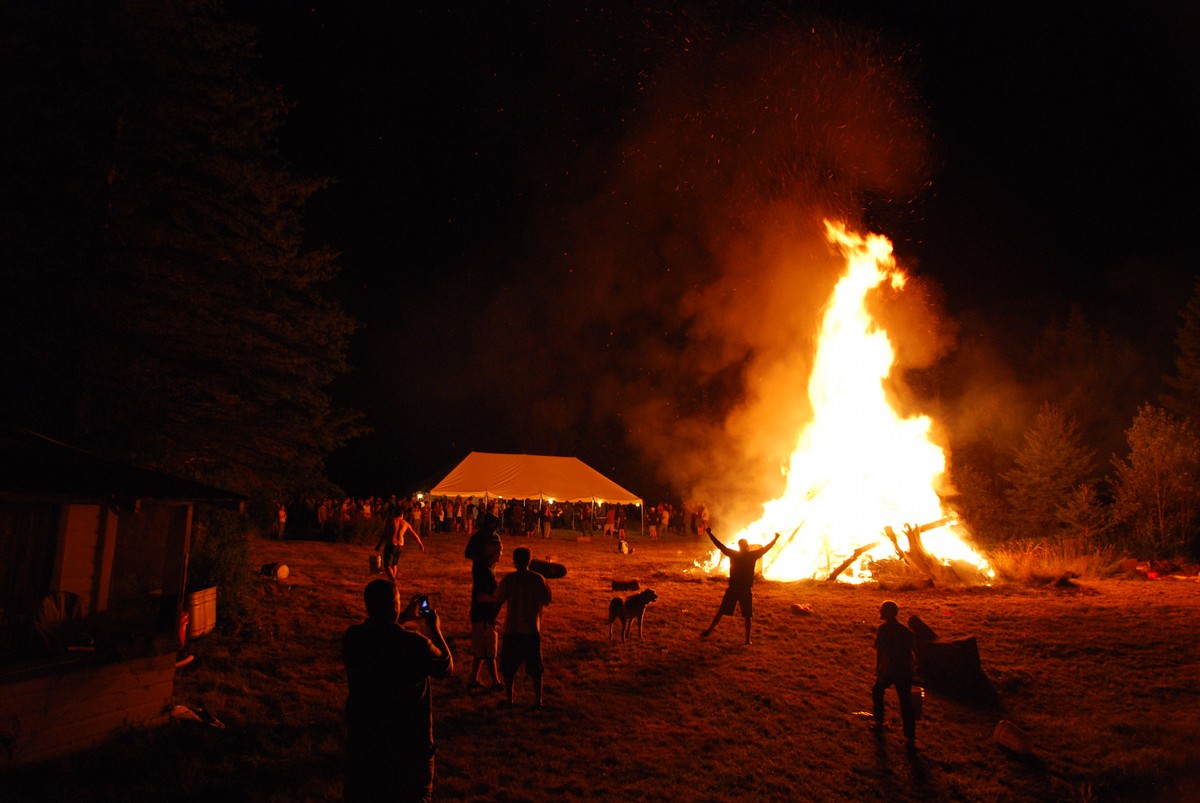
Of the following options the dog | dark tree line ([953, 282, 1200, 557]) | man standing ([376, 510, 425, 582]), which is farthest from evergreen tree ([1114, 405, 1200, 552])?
man standing ([376, 510, 425, 582])

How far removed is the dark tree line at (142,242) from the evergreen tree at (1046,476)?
89.8ft

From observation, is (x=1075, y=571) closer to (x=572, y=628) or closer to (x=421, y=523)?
(x=572, y=628)

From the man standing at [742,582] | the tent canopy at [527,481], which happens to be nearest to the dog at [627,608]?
the man standing at [742,582]

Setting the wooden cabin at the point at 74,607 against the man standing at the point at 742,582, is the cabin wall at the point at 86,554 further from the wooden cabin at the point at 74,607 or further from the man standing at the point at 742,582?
the man standing at the point at 742,582

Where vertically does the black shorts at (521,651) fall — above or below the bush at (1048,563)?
below

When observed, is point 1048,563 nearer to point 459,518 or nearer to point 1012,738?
point 1012,738

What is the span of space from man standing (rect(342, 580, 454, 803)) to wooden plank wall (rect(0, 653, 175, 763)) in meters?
3.62

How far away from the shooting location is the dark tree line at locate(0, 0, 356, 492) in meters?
9.59

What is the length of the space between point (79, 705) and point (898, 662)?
7.29 metres

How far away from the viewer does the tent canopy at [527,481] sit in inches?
1089

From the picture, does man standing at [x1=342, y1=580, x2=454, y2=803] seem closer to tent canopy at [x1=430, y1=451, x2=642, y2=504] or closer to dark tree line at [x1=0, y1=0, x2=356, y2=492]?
dark tree line at [x1=0, y1=0, x2=356, y2=492]

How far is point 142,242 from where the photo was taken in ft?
33.4

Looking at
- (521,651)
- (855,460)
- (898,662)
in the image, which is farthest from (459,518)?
(898,662)

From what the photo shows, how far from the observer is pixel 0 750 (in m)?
5.27
